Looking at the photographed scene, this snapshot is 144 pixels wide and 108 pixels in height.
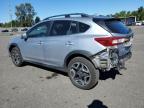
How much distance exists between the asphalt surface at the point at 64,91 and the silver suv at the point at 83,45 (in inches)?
16.1

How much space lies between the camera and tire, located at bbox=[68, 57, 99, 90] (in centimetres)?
552

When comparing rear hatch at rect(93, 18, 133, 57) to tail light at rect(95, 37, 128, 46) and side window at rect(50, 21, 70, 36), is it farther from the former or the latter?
side window at rect(50, 21, 70, 36)

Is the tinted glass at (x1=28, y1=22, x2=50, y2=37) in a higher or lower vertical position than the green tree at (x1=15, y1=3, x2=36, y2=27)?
lower

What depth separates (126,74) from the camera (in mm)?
6996

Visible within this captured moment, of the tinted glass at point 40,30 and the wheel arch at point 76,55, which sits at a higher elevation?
the tinted glass at point 40,30

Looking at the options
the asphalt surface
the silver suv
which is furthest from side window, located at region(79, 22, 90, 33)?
the asphalt surface

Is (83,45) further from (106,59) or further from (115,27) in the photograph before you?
(115,27)

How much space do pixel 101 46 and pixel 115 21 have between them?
118 cm

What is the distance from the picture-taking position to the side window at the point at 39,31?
682cm

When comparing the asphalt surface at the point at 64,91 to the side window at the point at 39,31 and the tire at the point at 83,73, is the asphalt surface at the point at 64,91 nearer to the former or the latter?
the tire at the point at 83,73

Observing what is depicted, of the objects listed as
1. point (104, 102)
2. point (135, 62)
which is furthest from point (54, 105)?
point (135, 62)

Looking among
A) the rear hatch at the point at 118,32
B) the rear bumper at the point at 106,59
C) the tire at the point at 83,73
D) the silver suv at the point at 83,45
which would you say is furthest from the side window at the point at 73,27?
the rear bumper at the point at 106,59

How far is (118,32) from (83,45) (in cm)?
94

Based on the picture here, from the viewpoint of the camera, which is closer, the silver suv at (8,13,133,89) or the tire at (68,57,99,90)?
the silver suv at (8,13,133,89)
